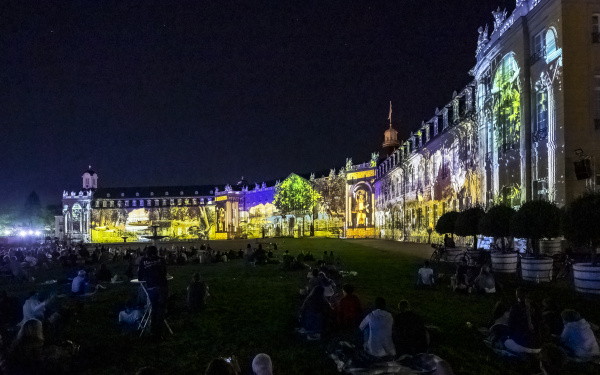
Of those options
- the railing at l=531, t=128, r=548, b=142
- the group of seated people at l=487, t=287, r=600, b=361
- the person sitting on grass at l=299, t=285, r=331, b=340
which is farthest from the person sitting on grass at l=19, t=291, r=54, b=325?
the railing at l=531, t=128, r=548, b=142

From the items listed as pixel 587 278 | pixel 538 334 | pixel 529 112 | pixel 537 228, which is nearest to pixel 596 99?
pixel 529 112

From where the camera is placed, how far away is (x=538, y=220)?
16078mm

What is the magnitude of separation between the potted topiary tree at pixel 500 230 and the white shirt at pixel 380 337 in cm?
1196

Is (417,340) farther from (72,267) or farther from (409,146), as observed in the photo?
(409,146)

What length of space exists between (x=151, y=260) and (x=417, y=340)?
18.1 feet

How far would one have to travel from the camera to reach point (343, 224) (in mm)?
79625

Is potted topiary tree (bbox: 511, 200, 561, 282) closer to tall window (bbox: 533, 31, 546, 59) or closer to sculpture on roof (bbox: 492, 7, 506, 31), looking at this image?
tall window (bbox: 533, 31, 546, 59)

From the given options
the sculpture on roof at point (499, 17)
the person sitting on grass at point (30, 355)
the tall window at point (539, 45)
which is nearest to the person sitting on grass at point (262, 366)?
the person sitting on grass at point (30, 355)

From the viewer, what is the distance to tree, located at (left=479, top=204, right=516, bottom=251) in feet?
61.8

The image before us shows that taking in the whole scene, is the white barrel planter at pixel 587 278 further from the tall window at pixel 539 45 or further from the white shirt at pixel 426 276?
the tall window at pixel 539 45

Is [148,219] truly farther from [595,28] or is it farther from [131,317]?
[131,317]

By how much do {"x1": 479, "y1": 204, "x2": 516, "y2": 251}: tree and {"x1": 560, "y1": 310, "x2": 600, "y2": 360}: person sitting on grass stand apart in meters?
10.8

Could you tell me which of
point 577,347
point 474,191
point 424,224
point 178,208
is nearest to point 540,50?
point 474,191

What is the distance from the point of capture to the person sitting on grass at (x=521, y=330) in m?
8.14
